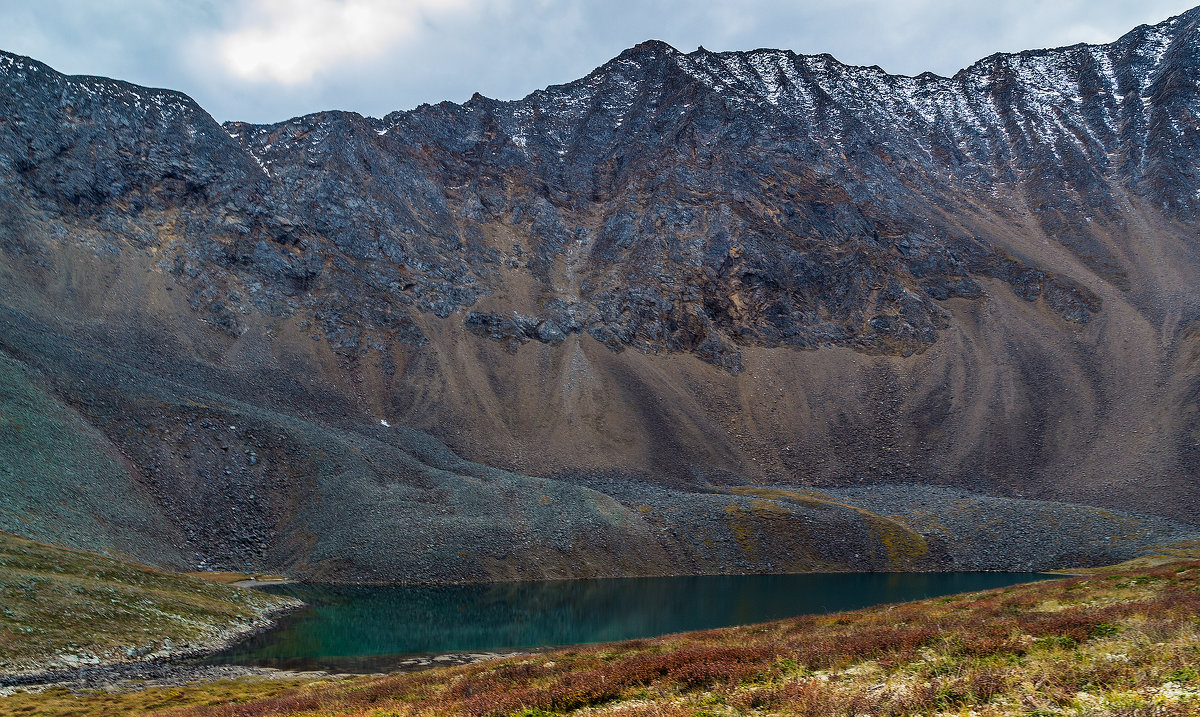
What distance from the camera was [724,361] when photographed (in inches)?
4870

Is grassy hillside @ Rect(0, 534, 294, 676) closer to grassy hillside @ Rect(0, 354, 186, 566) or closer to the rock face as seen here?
grassy hillside @ Rect(0, 354, 186, 566)

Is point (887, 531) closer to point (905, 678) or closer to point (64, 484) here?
point (905, 678)

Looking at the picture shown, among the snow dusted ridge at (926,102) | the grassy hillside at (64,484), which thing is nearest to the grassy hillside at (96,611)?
the grassy hillside at (64,484)

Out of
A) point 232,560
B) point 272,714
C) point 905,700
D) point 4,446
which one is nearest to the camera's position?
point 905,700

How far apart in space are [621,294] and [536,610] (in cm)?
8706

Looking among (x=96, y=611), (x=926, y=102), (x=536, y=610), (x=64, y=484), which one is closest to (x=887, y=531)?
(x=536, y=610)

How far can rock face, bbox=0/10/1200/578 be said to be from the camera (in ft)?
253

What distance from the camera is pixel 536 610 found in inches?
2117

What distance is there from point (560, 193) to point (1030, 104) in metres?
141

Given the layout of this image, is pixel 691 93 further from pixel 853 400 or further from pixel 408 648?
pixel 408 648

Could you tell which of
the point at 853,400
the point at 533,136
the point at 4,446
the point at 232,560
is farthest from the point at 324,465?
the point at 533,136

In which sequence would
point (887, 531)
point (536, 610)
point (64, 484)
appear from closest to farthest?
point (64, 484)
point (536, 610)
point (887, 531)

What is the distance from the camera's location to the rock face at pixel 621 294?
77.1 m

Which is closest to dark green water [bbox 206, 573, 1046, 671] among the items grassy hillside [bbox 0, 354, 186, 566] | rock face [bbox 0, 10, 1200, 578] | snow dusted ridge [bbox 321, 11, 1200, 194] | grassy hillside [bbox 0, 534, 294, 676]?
grassy hillside [bbox 0, 534, 294, 676]
